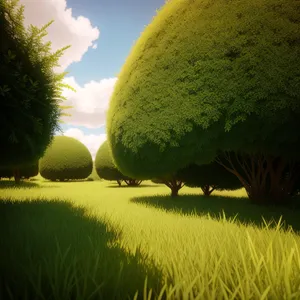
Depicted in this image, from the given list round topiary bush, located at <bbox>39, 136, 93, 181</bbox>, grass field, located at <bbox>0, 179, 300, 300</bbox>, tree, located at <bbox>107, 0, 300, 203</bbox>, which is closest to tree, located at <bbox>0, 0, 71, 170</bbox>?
grass field, located at <bbox>0, 179, 300, 300</bbox>

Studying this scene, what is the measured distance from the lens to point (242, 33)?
18.7 feet

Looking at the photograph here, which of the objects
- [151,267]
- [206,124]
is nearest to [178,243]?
[151,267]

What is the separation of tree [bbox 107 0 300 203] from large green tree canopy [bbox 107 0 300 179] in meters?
0.02

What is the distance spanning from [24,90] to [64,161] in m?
18.4

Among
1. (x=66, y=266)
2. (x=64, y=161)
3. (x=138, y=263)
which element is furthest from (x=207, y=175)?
(x=64, y=161)

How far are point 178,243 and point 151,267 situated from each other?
912mm

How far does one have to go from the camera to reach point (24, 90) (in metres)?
4.65

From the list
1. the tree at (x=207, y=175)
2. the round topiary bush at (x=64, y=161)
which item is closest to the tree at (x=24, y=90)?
the tree at (x=207, y=175)

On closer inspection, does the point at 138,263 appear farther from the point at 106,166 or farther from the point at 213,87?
the point at 106,166

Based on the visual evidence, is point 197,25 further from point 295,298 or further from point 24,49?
point 295,298

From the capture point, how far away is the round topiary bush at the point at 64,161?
2186 cm

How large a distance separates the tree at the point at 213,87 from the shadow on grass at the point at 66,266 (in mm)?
3238

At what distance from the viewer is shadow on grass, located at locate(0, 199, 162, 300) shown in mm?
1914

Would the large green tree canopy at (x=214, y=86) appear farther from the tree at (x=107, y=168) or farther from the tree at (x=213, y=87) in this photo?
the tree at (x=107, y=168)
